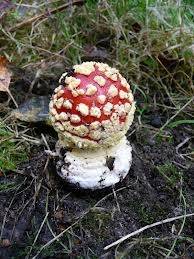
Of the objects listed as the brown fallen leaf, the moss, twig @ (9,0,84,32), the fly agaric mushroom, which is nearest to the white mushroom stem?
the fly agaric mushroom

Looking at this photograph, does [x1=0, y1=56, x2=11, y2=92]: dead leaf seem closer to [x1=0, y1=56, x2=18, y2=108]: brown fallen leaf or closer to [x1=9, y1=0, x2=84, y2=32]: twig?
[x1=0, y1=56, x2=18, y2=108]: brown fallen leaf

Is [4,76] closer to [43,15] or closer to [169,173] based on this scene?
[43,15]

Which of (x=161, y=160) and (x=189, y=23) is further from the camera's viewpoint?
(x=189, y=23)

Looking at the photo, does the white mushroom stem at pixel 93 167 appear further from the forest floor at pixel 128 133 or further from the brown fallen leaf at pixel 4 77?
the brown fallen leaf at pixel 4 77

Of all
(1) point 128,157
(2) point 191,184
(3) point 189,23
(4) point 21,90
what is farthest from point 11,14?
(2) point 191,184

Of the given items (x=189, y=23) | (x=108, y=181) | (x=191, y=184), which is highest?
(x=189, y=23)

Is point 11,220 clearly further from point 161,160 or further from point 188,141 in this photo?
point 188,141

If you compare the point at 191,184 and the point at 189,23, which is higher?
the point at 189,23
